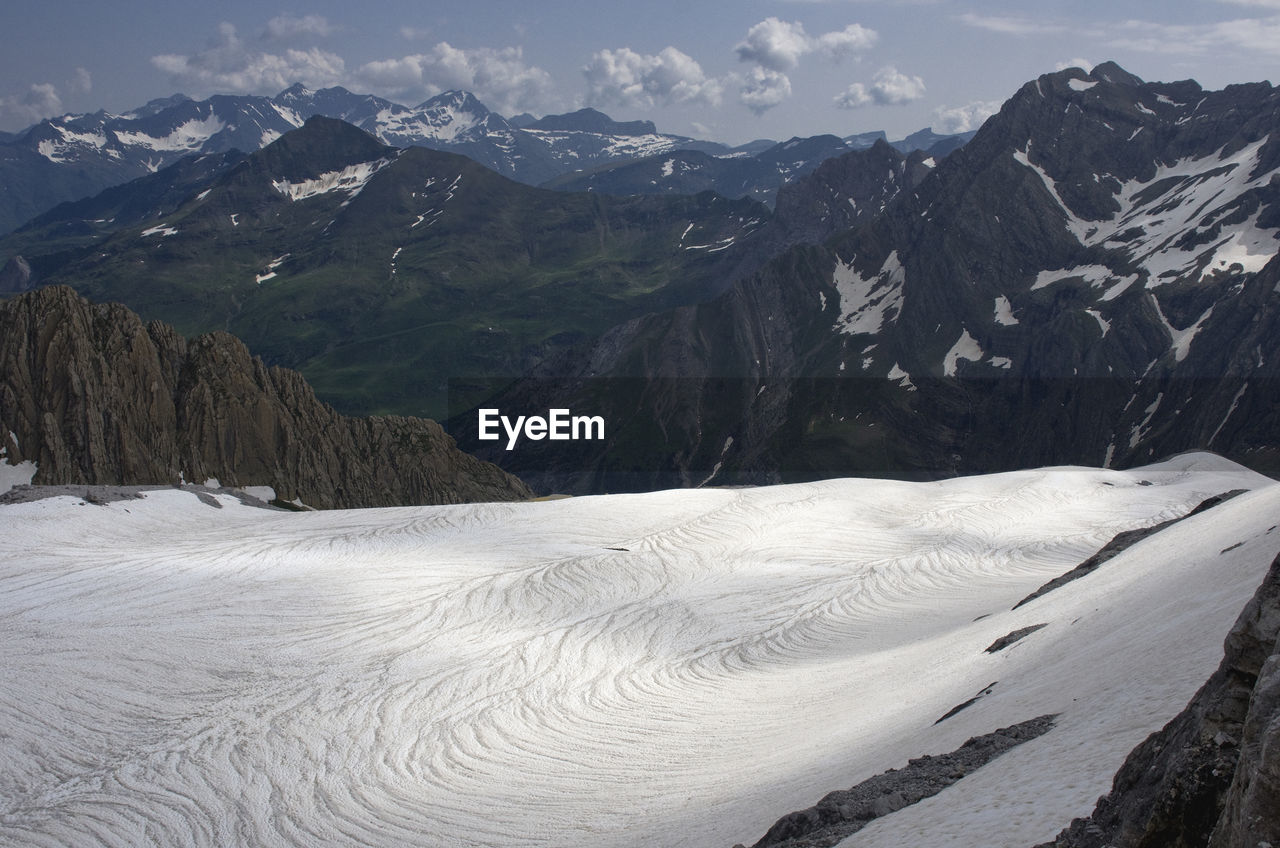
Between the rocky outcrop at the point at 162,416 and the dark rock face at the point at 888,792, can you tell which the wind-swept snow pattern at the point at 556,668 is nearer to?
the dark rock face at the point at 888,792

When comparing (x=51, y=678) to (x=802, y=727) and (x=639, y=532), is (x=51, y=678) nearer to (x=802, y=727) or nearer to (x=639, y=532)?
(x=802, y=727)

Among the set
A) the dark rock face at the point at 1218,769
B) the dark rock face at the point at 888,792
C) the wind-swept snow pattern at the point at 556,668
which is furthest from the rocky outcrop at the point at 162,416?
the dark rock face at the point at 1218,769

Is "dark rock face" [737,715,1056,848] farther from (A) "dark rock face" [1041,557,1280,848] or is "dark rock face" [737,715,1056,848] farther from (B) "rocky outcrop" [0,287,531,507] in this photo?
(B) "rocky outcrop" [0,287,531,507]

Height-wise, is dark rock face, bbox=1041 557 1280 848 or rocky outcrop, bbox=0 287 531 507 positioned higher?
rocky outcrop, bbox=0 287 531 507

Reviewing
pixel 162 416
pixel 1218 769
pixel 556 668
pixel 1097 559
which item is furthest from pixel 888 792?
pixel 162 416

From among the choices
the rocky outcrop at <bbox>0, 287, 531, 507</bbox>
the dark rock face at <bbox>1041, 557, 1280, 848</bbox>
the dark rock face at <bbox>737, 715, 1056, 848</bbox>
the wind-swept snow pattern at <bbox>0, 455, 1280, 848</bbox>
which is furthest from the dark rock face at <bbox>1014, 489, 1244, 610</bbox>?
the rocky outcrop at <bbox>0, 287, 531, 507</bbox>

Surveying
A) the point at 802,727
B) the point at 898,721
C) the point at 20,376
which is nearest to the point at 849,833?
the point at 898,721
